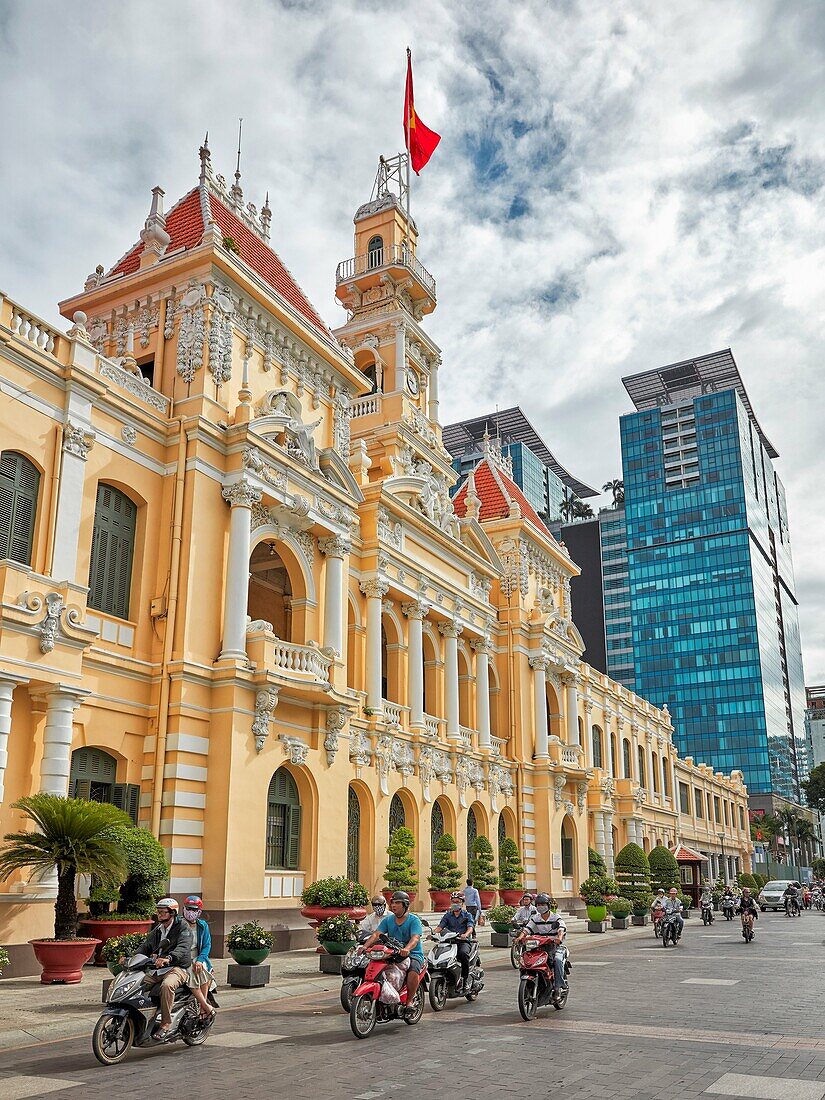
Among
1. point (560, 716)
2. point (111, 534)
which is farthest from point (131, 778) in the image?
point (560, 716)

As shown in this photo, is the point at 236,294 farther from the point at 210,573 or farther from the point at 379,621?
the point at 379,621

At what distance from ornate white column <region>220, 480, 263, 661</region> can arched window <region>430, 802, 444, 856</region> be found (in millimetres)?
12347

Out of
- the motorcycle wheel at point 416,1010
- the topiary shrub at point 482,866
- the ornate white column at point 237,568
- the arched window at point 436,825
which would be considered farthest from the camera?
the arched window at point 436,825

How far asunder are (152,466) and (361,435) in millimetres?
15043

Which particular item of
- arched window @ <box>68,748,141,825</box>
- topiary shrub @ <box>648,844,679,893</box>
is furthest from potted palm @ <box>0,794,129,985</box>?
topiary shrub @ <box>648,844,679,893</box>

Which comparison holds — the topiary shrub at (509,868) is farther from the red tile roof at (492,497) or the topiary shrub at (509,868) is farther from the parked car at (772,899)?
the parked car at (772,899)

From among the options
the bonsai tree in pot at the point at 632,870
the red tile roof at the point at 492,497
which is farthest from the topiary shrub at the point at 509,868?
the red tile roof at the point at 492,497

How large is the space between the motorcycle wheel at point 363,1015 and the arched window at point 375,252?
3347 centimetres

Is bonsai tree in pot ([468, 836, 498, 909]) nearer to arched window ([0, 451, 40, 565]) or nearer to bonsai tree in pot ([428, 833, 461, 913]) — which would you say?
bonsai tree in pot ([428, 833, 461, 913])

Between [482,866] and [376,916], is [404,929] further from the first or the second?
[482,866]

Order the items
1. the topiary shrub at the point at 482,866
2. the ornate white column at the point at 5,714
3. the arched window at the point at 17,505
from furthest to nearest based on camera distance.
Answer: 1. the topiary shrub at the point at 482,866
2. the arched window at the point at 17,505
3. the ornate white column at the point at 5,714

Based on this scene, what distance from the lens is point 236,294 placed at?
24516mm

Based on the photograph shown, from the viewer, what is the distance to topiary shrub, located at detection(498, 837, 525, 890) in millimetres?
32656

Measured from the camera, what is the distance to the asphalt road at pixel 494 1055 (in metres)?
8.61
